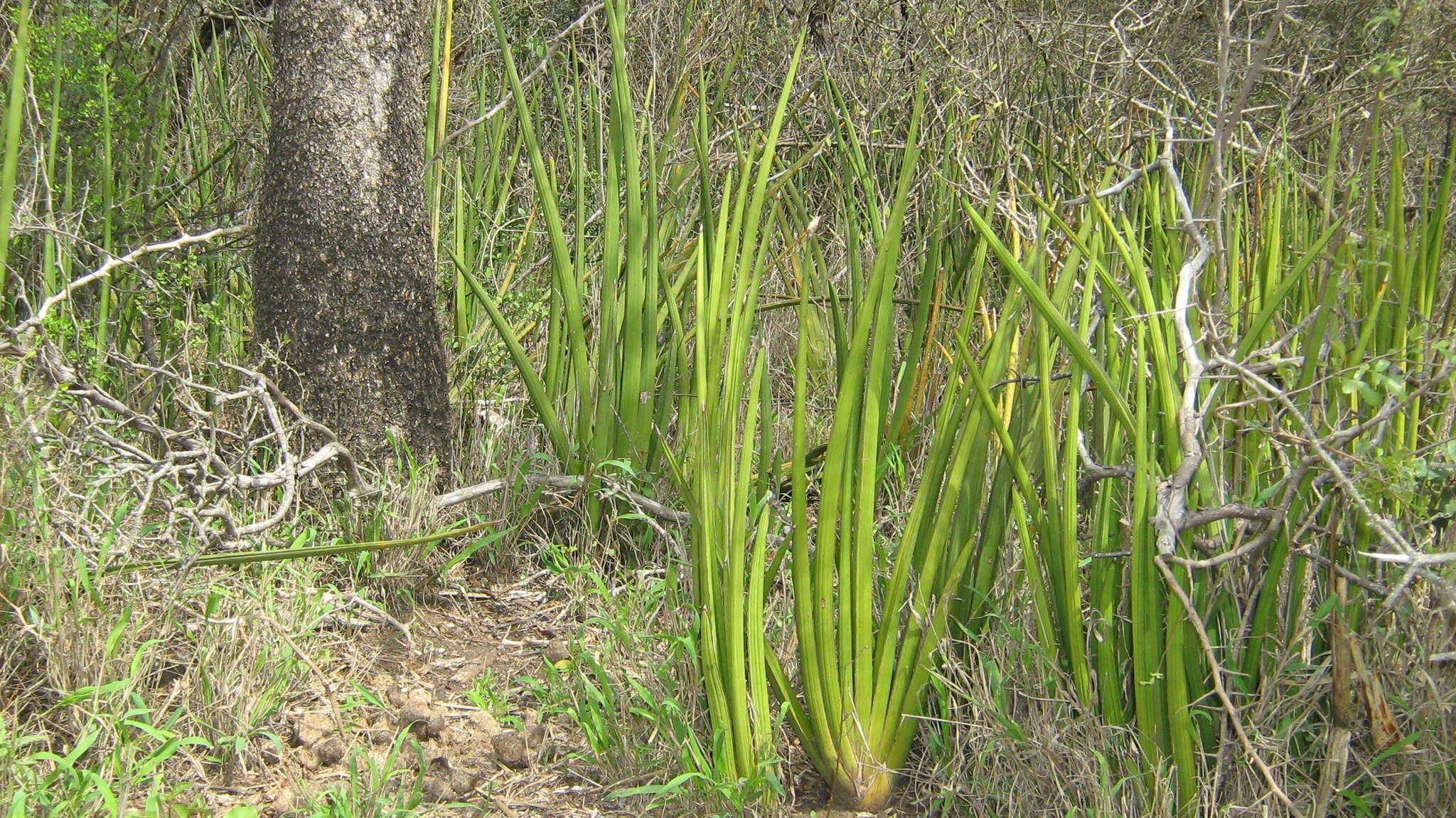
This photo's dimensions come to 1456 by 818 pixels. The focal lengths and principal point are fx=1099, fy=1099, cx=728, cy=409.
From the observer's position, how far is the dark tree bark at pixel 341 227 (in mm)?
2684

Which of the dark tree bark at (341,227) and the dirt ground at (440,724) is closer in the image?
→ the dirt ground at (440,724)

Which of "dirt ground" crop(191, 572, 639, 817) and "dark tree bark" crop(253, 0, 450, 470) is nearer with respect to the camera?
"dirt ground" crop(191, 572, 639, 817)

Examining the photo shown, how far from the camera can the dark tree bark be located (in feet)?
8.80

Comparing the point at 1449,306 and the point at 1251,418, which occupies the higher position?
the point at 1449,306

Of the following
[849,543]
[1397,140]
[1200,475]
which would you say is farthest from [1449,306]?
[849,543]

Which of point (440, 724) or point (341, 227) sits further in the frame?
point (341, 227)

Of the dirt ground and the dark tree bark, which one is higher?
the dark tree bark

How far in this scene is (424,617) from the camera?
2549 mm

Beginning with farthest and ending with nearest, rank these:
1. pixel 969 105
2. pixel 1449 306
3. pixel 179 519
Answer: pixel 969 105, pixel 179 519, pixel 1449 306

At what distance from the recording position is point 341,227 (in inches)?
106

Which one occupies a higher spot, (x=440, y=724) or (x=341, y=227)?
(x=341, y=227)

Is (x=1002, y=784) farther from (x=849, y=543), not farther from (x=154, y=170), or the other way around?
(x=154, y=170)

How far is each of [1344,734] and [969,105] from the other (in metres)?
3.10

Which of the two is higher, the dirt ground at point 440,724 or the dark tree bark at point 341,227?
the dark tree bark at point 341,227
